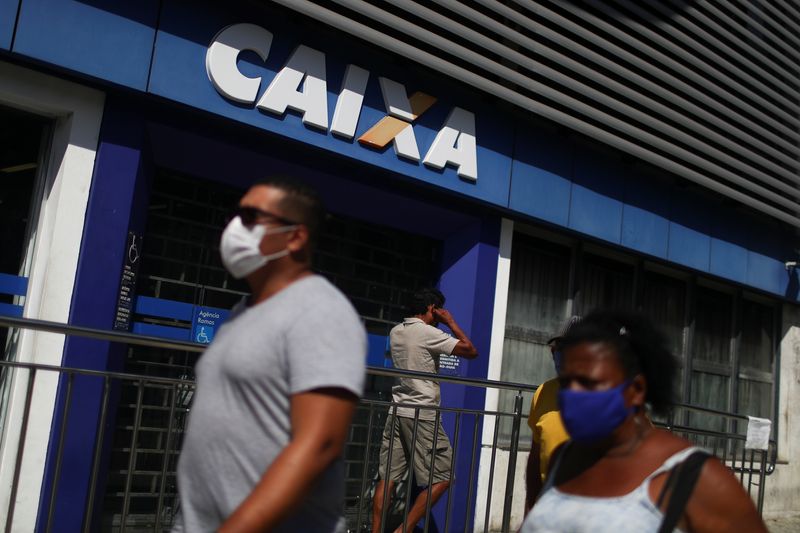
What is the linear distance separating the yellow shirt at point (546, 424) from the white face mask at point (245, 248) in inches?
62.9

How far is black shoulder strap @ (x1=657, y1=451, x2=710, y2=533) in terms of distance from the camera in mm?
2016

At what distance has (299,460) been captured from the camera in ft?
5.97

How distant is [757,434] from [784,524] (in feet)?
18.6

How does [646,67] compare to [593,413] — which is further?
[646,67]

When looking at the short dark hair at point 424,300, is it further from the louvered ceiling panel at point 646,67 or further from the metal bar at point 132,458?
the metal bar at point 132,458

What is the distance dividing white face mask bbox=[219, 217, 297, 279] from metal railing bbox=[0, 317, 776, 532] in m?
1.88

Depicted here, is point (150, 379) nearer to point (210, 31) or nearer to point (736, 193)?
point (210, 31)

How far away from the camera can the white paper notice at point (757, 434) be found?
18.7 ft

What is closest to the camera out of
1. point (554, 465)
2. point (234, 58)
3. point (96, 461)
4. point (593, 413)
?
point (593, 413)

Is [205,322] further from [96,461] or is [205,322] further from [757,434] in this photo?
[757,434]

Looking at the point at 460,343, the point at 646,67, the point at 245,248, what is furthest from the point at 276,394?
the point at 646,67

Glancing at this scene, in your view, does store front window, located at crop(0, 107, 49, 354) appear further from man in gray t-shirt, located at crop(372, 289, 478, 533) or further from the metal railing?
man in gray t-shirt, located at crop(372, 289, 478, 533)

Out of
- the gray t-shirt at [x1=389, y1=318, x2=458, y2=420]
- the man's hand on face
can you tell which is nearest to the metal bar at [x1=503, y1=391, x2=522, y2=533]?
the gray t-shirt at [x1=389, y1=318, x2=458, y2=420]

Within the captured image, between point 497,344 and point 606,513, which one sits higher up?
point 497,344
